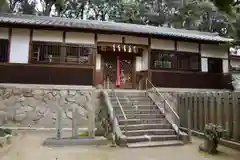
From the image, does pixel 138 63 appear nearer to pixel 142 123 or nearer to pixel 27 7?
pixel 142 123

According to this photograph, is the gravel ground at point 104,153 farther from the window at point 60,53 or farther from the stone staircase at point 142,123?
the window at point 60,53

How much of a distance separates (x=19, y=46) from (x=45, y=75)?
1775mm

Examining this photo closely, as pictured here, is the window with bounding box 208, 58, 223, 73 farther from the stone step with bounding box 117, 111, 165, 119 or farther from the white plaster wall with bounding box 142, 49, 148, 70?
the stone step with bounding box 117, 111, 165, 119

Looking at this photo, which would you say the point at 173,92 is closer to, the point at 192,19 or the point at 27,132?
the point at 27,132

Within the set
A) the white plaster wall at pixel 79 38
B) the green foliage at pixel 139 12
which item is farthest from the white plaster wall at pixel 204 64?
the green foliage at pixel 139 12

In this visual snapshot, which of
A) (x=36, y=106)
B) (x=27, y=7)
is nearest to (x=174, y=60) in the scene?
(x=36, y=106)

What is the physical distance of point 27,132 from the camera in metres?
8.95

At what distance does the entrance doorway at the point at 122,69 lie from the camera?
43.8ft

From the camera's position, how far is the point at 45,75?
1023cm

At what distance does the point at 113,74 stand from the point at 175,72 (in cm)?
376

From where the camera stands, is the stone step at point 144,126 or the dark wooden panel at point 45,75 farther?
the dark wooden panel at point 45,75

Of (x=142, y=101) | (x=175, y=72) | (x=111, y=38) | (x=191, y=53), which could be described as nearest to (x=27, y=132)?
(x=142, y=101)

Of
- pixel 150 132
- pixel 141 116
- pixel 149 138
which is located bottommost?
pixel 149 138

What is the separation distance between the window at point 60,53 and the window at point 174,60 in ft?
11.3
